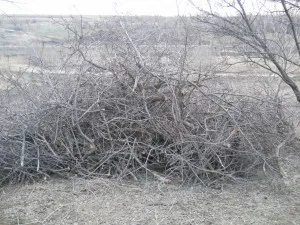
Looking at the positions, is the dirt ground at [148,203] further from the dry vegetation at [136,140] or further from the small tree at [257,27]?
the small tree at [257,27]

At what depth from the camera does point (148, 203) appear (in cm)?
486

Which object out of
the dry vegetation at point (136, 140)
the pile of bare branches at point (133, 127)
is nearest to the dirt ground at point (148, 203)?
the dry vegetation at point (136, 140)

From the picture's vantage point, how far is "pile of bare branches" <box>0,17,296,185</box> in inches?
217

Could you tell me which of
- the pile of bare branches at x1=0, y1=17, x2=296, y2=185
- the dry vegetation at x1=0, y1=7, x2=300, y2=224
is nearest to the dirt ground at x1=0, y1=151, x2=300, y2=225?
the dry vegetation at x1=0, y1=7, x2=300, y2=224

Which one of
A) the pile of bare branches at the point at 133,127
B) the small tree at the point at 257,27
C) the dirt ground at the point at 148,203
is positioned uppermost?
the small tree at the point at 257,27

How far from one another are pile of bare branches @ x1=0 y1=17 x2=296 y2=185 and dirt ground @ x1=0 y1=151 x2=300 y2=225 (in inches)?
9.2

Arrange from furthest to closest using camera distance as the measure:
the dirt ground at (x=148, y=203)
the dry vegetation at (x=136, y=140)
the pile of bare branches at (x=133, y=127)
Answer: the pile of bare branches at (x=133, y=127)
the dry vegetation at (x=136, y=140)
the dirt ground at (x=148, y=203)

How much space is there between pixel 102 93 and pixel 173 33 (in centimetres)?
152

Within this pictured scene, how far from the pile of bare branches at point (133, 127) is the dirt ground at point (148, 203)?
9.2 inches

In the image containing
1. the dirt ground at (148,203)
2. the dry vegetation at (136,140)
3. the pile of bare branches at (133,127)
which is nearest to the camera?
the dirt ground at (148,203)

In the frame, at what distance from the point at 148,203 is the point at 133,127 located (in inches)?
48.3

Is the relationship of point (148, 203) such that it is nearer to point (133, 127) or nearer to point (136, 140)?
point (136, 140)

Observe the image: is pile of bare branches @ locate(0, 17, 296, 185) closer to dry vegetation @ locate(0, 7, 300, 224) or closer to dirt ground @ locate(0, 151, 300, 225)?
dry vegetation @ locate(0, 7, 300, 224)

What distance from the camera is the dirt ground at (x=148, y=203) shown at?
4.53 m
